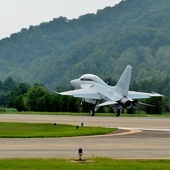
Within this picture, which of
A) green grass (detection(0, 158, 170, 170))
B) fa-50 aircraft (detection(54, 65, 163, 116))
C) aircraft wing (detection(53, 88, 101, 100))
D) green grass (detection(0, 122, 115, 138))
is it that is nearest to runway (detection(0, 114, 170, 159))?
green grass (detection(0, 158, 170, 170))

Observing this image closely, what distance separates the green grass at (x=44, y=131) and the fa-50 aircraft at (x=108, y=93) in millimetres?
34052

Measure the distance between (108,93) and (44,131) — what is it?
46253 mm

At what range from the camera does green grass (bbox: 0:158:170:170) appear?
2697 centimetres

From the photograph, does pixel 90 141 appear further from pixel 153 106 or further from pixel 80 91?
pixel 153 106

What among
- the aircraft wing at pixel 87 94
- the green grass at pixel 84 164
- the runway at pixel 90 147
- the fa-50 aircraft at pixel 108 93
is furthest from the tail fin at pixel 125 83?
Answer: the green grass at pixel 84 164

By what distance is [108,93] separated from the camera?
97.5 meters

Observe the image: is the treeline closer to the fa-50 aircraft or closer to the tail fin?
the fa-50 aircraft

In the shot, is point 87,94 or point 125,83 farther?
point 87,94

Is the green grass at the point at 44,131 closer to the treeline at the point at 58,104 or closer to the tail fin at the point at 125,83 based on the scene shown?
the tail fin at the point at 125,83

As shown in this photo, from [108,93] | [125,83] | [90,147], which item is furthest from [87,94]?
[90,147]

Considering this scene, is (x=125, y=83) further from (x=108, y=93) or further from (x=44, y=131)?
(x=44, y=131)

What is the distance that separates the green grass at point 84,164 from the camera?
88.5 feet

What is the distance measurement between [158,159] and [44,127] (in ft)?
90.0

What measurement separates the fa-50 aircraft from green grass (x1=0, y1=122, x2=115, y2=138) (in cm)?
3405
